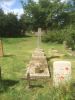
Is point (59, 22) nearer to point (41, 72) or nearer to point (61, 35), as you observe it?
point (61, 35)

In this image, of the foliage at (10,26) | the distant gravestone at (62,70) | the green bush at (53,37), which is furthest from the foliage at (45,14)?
the distant gravestone at (62,70)

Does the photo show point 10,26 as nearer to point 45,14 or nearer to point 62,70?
point 45,14

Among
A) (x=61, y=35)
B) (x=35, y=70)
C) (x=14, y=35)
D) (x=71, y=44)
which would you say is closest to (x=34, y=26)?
(x=14, y=35)

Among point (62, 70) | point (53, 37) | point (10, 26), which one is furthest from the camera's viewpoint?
point (10, 26)

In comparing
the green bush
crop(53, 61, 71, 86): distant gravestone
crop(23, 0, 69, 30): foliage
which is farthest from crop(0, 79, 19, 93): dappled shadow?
crop(23, 0, 69, 30): foliage

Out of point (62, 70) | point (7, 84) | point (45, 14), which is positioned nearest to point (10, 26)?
point (45, 14)

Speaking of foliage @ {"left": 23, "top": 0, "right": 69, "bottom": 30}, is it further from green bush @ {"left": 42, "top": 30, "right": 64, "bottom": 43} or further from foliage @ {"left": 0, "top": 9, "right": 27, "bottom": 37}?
green bush @ {"left": 42, "top": 30, "right": 64, "bottom": 43}

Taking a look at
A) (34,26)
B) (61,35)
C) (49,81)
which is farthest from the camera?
(34,26)

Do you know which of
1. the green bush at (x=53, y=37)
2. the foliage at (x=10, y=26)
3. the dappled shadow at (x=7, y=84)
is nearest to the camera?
the dappled shadow at (x=7, y=84)

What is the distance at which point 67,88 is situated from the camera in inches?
351

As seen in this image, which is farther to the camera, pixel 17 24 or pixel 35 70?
pixel 17 24

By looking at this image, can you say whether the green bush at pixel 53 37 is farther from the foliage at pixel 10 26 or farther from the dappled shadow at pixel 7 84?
the dappled shadow at pixel 7 84

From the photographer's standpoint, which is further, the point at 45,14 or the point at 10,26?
the point at 45,14

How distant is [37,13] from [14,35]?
26.1 ft
